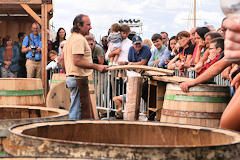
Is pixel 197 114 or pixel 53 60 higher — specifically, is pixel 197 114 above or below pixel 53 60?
below

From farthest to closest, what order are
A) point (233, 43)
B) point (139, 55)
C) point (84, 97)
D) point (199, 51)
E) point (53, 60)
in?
point (53, 60), point (139, 55), point (199, 51), point (84, 97), point (233, 43)

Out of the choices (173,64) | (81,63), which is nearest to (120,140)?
(81,63)

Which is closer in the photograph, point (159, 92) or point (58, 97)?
point (159, 92)

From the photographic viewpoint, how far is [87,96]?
7.22 meters

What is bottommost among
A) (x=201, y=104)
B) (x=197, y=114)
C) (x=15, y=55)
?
(x=197, y=114)

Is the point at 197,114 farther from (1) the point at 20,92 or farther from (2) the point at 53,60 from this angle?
(2) the point at 53,60

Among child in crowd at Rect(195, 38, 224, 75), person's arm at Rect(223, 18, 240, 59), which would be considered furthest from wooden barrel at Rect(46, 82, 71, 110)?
person's arm at Rect(223, 18, 240, 59)

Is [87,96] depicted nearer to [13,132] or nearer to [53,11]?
[13,132]

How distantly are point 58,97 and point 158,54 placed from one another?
9.07ft

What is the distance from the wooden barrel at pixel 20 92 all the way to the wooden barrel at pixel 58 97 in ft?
10.5

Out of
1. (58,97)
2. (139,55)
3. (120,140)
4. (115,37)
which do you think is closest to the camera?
(120,140)

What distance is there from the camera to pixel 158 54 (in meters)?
10.8

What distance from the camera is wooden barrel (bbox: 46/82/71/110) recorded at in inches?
359

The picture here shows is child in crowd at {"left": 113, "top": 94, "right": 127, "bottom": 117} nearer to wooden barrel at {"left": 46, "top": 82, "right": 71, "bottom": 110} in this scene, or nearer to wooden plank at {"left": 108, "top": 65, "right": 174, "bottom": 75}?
wooden barrel at {"left": 46, "top": 82, "right": 71, "bottom": 110}
